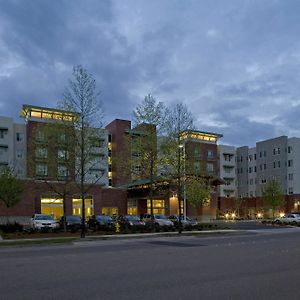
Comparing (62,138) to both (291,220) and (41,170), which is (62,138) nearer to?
(41,170)

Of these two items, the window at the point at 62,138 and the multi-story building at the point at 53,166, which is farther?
the multi-story building at the point at 53,166

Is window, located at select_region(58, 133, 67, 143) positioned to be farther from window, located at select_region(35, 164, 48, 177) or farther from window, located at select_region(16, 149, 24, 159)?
window, located at select_region(16, 149, 24, 159)

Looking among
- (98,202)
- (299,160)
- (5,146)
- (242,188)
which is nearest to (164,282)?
(98,202)

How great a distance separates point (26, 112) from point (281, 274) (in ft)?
254

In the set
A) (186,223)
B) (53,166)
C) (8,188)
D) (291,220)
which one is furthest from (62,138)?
(291,220)

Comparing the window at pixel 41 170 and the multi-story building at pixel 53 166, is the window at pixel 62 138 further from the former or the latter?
the window at pixel 41 170

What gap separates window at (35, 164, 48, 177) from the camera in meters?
37.5

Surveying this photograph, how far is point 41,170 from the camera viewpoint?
38.1 metres

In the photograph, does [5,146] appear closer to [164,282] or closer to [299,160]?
[299,160]

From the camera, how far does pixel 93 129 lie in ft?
110

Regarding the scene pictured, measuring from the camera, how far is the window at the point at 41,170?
123ft

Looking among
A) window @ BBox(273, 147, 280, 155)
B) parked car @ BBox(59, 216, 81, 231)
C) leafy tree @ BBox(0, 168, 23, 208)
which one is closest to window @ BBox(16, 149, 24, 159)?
leafy tree @ BBox(0, 168, 23, 208)

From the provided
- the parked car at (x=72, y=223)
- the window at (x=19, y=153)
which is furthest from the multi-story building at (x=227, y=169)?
the parked car at (x=72, y=223)

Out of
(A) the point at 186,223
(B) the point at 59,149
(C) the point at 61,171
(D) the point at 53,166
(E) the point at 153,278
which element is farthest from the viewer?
(A) the point at 186,223
